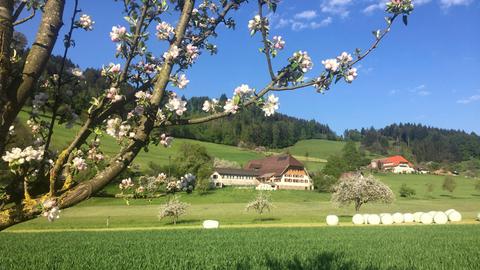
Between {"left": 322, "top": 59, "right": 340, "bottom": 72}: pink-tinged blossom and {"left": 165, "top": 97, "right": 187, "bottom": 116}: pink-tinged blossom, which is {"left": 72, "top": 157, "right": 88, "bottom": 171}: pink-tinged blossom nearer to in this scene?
{"left": 165, "top": 97, "right": 187, "bottom": 116}: pink-tinged blossom

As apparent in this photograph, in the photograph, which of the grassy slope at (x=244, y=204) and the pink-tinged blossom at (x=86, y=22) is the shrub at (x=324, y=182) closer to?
the grassy slope at (x=244, y=204)

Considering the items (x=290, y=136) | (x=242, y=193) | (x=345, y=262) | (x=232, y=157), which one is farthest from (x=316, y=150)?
(x=345, y=262)

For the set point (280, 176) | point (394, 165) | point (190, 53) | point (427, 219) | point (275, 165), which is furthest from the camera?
point (394, 165)

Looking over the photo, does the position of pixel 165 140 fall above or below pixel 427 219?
above

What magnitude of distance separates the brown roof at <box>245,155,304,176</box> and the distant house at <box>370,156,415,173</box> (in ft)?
168

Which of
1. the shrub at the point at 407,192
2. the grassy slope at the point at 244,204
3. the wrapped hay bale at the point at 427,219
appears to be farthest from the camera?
the shrub at the point at 407,192

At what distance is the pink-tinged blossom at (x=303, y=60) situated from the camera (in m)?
3.51

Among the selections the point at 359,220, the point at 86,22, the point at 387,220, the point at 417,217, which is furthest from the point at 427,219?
the point at 86,22

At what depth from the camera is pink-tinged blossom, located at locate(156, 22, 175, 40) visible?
13.6 feet

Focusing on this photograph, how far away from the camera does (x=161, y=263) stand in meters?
12.9

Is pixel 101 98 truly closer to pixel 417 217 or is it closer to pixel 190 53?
pixel 190 53

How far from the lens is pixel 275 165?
127 m

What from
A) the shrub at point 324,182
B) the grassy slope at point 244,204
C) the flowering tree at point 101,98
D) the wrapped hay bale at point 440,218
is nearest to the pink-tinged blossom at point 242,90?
the flowering tree at point 101,98

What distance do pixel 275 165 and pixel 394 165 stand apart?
6194cm
